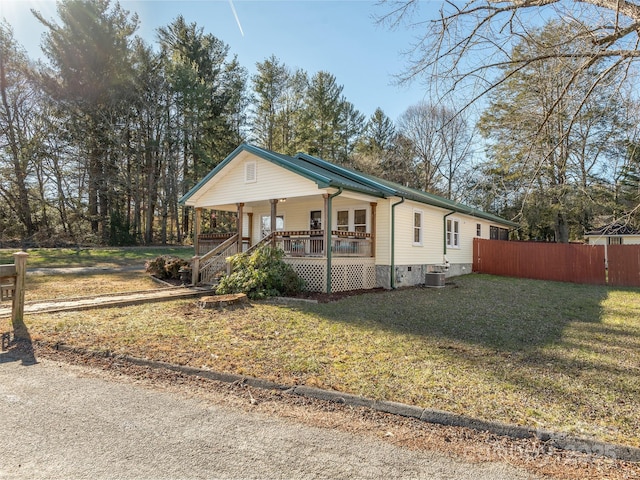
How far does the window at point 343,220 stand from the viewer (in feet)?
46.7

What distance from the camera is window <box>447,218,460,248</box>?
57.3 feet

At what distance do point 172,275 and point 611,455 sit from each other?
1370cm

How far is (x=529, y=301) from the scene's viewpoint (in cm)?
1046

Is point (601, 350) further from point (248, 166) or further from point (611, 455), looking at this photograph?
point (248, 166)

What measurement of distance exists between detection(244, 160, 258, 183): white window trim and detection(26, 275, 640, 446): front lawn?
547 centimetres

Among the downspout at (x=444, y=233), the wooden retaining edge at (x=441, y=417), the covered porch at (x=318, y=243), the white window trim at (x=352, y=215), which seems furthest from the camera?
the downspout at (x=444, y=233)

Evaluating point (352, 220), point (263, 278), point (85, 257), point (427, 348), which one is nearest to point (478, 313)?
point (427, 348)

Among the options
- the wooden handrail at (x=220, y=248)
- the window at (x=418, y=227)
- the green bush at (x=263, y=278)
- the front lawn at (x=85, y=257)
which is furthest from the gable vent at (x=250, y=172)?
the front lawn at (x=85, y=257)

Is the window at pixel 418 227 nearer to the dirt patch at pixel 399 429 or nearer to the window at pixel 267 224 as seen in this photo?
the window at pixel 267 224

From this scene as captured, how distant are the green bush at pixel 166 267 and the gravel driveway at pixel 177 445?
10137 mm

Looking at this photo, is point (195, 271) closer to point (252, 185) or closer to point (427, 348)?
point (252, 185)

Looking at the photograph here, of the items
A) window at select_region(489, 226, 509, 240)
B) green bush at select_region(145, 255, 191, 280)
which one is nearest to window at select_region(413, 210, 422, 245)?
green bush at select_region(145, 255, 191, 280)

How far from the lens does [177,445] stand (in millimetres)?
2879

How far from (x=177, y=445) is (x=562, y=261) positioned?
18.8m
